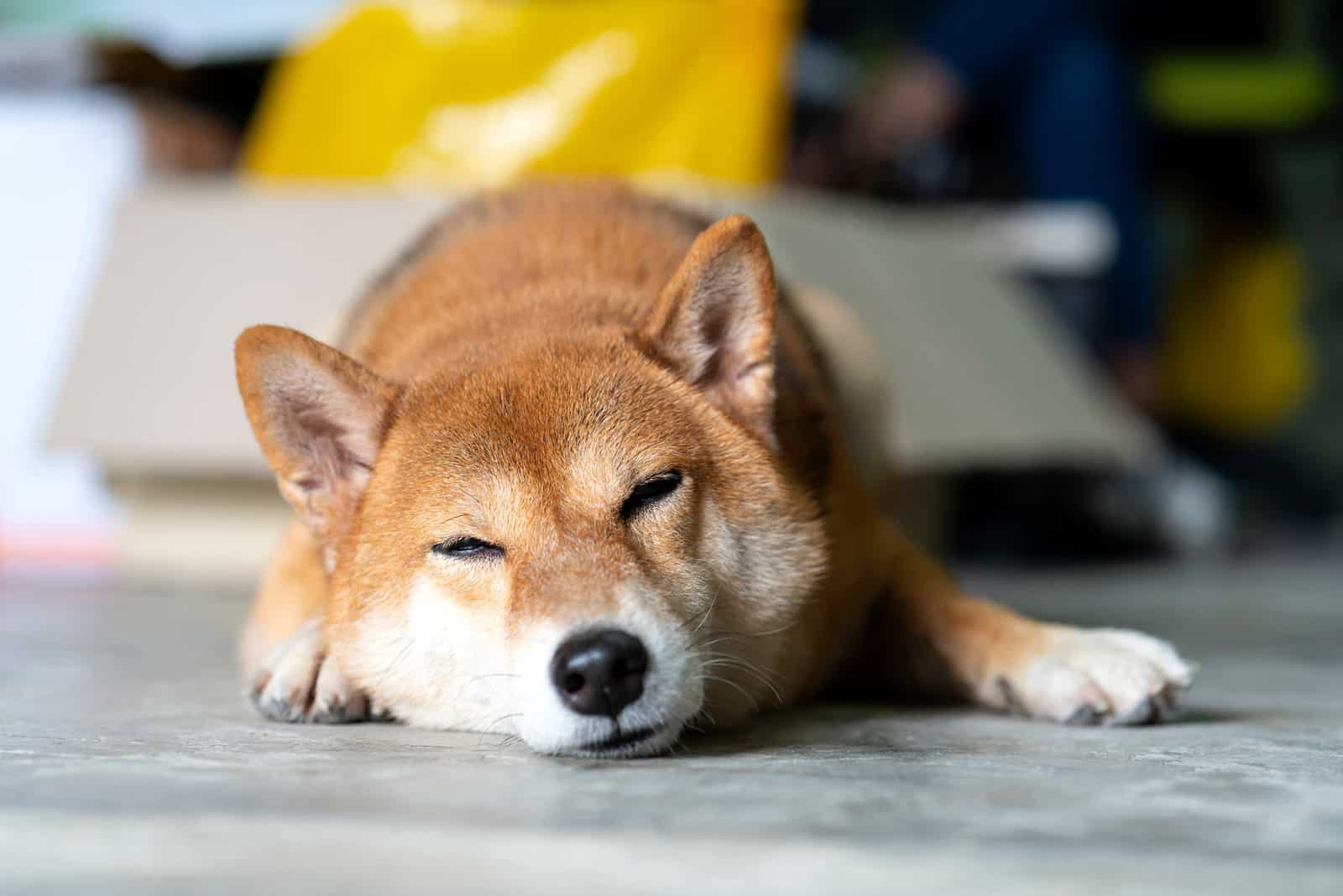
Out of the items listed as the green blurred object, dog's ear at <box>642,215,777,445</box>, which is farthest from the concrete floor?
the green blurred object

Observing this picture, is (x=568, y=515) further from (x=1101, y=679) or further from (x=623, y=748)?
(x=1101, y=679)

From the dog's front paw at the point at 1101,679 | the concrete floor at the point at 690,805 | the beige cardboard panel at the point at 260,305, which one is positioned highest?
the beige cardboard panel at the point at 260,305

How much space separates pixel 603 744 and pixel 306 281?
2719mm

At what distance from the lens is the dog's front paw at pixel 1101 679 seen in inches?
79.0

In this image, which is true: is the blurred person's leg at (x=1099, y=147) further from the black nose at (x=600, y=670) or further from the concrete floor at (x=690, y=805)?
the black nose at (x=600, y=670)

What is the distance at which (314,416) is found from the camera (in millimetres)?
2045

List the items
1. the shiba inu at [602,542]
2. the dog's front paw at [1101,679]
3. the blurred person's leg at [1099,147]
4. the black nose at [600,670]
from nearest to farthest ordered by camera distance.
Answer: the black nose at [600,670] < the shiba inu at [602,542] < the dog's front paw at [1101,679] < the blurred person's leg at [1099,147]

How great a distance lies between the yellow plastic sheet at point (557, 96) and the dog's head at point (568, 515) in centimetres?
286

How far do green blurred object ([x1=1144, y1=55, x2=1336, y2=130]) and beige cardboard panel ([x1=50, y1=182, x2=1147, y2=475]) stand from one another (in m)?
2.50

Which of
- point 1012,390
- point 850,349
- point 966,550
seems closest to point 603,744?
point 850,349

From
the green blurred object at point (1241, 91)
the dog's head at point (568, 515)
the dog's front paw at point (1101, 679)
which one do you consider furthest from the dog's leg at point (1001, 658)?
the green blurred object at point (1241, 91)

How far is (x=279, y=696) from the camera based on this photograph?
2.04 m

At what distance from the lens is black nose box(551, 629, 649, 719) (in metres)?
1.65

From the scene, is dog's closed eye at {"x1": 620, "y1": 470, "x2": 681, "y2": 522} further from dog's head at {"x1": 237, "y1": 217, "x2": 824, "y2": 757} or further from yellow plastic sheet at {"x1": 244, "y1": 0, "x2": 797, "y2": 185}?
yellow plastic sheet at {"x1": 244, "y1": 0, "x2": 797, "y2": 185}
